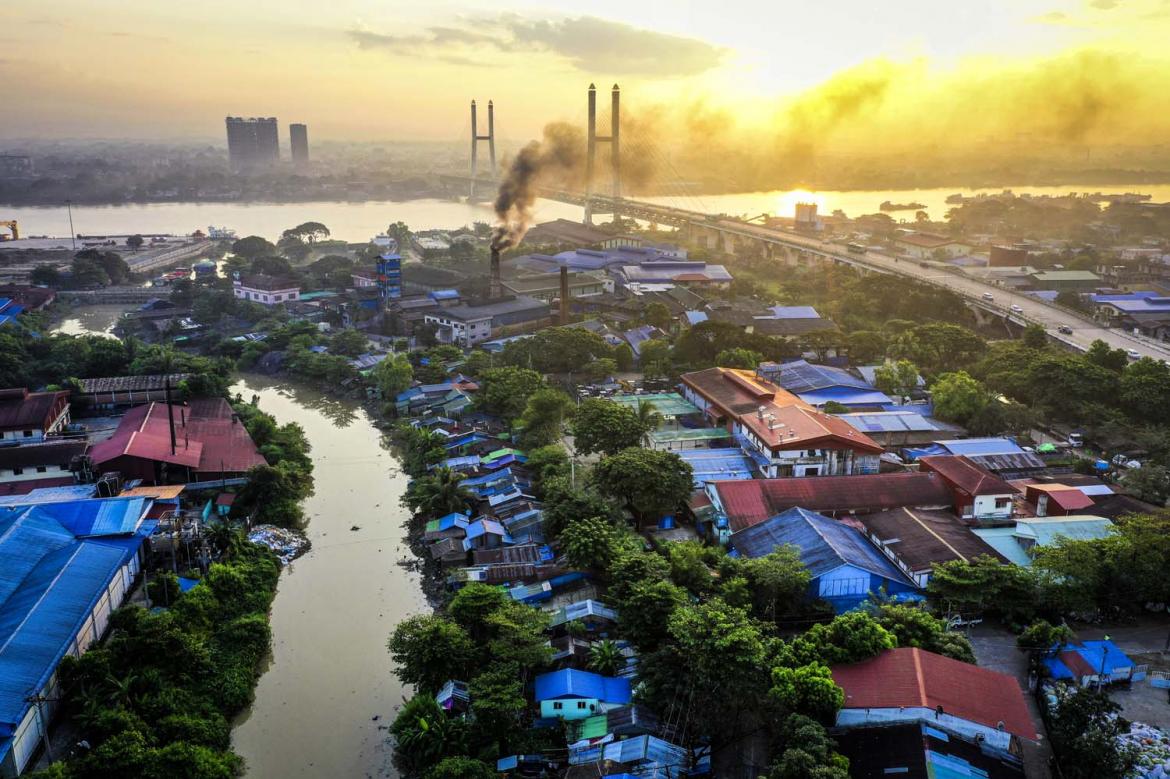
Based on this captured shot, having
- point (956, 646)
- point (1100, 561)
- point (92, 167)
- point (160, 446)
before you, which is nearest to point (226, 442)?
point (160, 446)

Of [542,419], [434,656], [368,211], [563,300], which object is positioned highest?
[368,211]

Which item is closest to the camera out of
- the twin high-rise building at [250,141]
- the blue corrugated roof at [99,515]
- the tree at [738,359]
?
the blue corrugated roof at [99,515]

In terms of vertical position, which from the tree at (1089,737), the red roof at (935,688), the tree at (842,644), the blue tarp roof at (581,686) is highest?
the tree at (842,644)

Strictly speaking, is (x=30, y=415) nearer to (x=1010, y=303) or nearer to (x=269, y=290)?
(x=269, y=290)

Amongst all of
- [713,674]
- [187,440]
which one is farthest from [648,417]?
[187,440]

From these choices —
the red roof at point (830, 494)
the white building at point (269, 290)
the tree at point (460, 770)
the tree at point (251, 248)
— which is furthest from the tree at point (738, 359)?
the tree at point (251, 248)

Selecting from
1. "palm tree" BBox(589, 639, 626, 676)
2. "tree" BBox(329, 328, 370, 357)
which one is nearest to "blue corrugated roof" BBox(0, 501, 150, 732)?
"palm tree" BBox(589, 639, 626, 676)

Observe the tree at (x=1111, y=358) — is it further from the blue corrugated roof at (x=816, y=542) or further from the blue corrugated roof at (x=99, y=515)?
the blue corrugated roof at (x=99, y=515)
